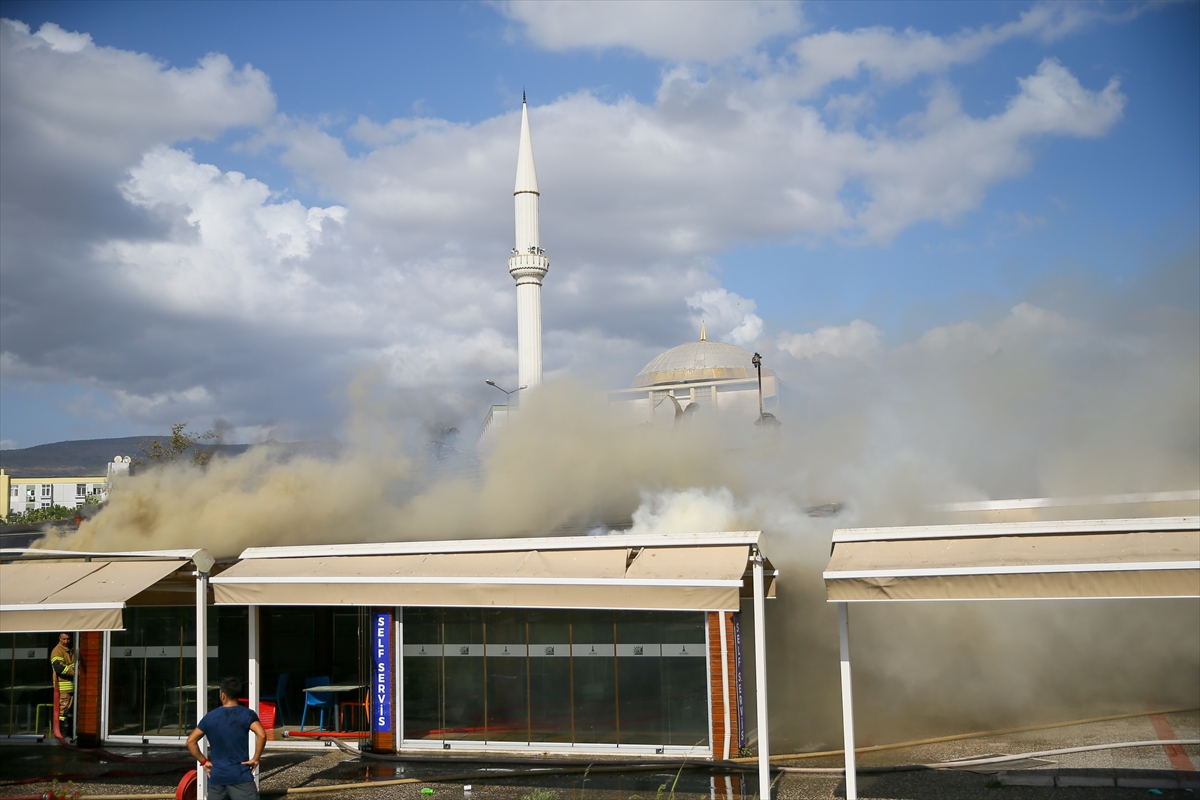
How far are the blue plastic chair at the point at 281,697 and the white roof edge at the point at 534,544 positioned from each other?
3.12 m

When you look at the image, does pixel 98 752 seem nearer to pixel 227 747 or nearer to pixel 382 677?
pixel 382 677

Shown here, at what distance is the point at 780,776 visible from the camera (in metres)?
11.4

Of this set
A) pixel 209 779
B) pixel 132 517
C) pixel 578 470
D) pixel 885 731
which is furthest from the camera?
pixel 578 470

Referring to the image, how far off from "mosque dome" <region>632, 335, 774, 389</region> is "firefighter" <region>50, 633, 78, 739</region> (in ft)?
257

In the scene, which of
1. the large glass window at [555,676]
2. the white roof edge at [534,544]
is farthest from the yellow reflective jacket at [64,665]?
the large glass window at [555,676]

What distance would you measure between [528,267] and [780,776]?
45534mm

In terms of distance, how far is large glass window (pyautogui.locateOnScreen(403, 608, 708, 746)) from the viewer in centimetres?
1266

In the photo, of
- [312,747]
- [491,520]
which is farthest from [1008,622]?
[491,520]

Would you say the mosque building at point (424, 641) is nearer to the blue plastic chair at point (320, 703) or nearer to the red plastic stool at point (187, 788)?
the blue plastic chair at point (320, 703)

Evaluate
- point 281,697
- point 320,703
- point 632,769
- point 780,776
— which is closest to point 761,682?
point 780,776

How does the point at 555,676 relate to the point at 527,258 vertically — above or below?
below

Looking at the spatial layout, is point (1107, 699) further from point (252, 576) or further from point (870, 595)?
point (252, 576)

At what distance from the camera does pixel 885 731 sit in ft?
47.1

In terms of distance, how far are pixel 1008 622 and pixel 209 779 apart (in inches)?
490
